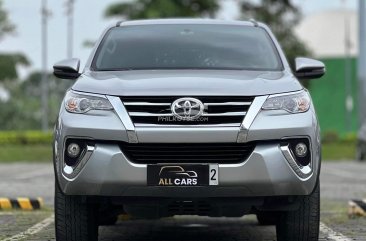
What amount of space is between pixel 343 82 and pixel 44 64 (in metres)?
17.1

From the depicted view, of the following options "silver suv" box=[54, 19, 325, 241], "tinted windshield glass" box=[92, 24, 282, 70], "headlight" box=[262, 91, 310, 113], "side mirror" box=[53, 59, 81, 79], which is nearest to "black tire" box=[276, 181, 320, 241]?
"silver suv" box=[54, 19, 325, 241]

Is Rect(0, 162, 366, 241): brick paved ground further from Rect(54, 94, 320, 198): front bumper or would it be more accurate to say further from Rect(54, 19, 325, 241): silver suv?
Rect(54, 94, 320, 198): front bumper

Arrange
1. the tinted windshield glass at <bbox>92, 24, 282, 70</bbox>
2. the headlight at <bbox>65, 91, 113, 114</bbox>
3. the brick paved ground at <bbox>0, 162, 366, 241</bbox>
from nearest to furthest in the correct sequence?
the headlight at <bbox>65, 91, 113, 114</bbox> < the tinted windshield glass at <bbox>92, 24, 282, 70</bbox> < the brick paved ground at <bbox>0, 162, 366, 241</bbox>

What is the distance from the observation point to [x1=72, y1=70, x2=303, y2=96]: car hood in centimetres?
547

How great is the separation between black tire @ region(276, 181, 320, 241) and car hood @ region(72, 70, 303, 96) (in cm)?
79

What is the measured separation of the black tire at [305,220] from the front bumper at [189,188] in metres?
0.38

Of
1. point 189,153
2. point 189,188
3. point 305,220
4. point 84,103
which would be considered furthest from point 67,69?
point 305,220

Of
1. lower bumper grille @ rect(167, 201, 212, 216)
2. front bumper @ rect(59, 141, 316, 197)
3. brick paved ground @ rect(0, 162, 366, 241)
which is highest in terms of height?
front bumper @ rect(59, 141, 316, 197)

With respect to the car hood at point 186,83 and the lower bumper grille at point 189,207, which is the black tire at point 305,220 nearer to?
the lower bumper grille at point 189,207

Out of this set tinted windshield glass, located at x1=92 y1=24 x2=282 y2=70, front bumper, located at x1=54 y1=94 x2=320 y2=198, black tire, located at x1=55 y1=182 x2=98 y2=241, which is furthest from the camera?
tinted windshield glass, located at x1=92 y1=24 x2=282 y2=70

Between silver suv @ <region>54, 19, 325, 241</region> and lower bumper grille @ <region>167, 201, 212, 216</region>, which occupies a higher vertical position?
silver suv @ <region>54, 19, 325, 241</region>

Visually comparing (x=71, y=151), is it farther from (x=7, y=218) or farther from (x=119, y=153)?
(x=7, y=218)

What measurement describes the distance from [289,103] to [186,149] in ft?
2.61

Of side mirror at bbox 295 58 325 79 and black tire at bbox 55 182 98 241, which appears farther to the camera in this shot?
side mirror at bbox 295 58 325 79
